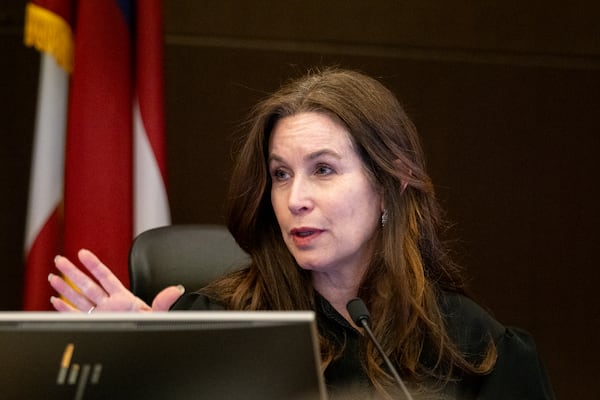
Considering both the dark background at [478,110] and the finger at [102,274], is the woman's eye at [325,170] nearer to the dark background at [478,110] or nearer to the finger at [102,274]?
the finger at [102,274]

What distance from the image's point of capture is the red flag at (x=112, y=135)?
2.92 m

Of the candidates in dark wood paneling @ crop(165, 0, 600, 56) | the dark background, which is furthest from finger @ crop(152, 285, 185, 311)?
dark wood paneling @ crop(165, 0, 600, 56)

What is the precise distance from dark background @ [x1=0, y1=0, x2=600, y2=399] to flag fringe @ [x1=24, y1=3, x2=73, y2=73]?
2.79 feet

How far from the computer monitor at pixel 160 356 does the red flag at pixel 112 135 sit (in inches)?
69.2

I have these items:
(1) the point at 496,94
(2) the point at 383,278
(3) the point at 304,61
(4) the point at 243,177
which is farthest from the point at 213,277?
(1) the point at 496,94

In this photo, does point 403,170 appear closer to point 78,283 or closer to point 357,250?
point 357,250

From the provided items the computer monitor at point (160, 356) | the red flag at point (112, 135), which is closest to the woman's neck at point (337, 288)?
the computer monitor at point (160, 356)

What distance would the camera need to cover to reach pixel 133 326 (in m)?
1.16

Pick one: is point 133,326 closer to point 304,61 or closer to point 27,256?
point 27,256

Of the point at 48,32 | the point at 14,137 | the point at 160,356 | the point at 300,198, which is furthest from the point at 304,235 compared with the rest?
the point at 14,137

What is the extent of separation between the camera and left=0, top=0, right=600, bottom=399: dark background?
384cm

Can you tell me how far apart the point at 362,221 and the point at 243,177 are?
284 millimetres

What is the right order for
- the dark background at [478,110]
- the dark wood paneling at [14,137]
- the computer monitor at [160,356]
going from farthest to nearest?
the dark background at [478,110]
the dark wood paneling at [14,137]
the computer monitor at [160,356]

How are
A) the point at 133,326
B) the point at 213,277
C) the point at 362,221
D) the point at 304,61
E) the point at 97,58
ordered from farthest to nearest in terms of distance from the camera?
the point at 304,61, the point at 97,58, the point at 213,277, the point at 362,221, the point at 133,326
